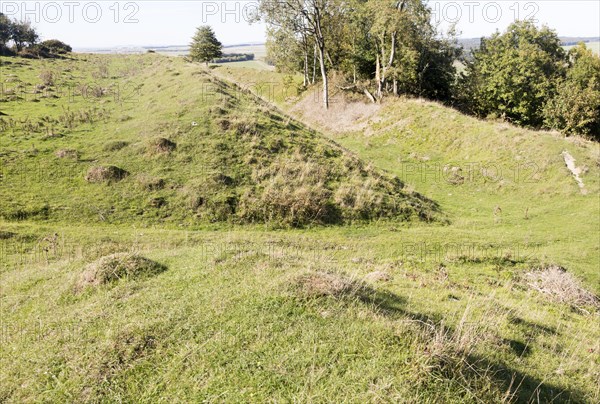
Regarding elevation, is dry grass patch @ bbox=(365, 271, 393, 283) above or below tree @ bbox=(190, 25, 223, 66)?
below

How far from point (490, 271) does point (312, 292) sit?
465 inches

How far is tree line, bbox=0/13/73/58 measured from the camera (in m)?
73.3

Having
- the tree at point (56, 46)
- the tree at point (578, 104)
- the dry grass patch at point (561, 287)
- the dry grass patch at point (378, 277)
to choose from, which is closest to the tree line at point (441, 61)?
the tree at point (578, 104)

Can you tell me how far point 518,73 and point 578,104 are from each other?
7966 millimetres

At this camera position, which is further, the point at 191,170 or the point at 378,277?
the point at 191,170

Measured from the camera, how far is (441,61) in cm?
5166

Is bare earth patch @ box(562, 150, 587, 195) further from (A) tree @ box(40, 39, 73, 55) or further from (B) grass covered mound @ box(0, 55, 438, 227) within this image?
(A) tree @ box(40, 39, 73, 55)

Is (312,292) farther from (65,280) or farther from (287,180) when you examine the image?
(287,180)

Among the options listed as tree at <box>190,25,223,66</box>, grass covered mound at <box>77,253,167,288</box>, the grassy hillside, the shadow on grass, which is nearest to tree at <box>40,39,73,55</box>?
tree at <box>190,25,223,66</box>

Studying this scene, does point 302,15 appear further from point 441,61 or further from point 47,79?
point 47,79

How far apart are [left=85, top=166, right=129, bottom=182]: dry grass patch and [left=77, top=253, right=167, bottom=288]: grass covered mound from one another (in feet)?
41.3

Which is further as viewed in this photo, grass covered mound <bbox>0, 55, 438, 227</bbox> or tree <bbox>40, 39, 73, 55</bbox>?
tree <bbox>40, 39, 73, 55</bbox>

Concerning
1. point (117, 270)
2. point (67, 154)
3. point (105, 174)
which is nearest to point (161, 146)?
point (105, 174)

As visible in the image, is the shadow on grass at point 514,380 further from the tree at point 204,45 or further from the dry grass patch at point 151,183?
the tree at point 204,45
